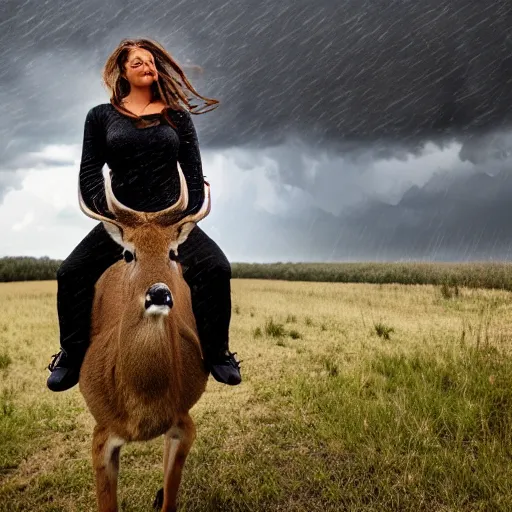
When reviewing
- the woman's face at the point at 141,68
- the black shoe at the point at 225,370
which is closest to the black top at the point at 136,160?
the woman's face at the point at 141,68

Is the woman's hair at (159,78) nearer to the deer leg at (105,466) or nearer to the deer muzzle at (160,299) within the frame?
the deer muzzle at (160,299)

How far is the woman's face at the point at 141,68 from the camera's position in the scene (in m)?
3.98

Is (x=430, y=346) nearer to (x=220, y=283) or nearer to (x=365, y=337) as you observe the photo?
(x=365, y=337)

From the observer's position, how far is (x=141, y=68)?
3.98 metres

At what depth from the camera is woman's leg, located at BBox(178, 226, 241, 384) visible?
4.18 metres

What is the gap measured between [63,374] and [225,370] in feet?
4.23

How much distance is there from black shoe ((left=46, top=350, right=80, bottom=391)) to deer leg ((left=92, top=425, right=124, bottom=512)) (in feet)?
2.06

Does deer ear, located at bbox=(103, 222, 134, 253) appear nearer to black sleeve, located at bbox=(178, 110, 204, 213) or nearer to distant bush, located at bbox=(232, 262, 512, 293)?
black sleeve, located at bbox=(178, 110, 204, 213)

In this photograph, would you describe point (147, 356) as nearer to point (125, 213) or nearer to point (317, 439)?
point (125, 213)

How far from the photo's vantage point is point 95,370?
386 centimetres

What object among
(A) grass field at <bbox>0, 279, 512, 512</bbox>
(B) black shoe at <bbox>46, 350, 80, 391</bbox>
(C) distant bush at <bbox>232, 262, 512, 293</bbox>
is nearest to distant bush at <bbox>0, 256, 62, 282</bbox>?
(C) distant bush at <bbox>232, 262, 512, 293</bbox>

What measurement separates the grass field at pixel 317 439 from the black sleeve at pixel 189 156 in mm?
3016

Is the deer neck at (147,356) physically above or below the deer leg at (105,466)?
above

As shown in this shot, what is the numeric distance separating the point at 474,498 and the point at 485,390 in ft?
6.28
